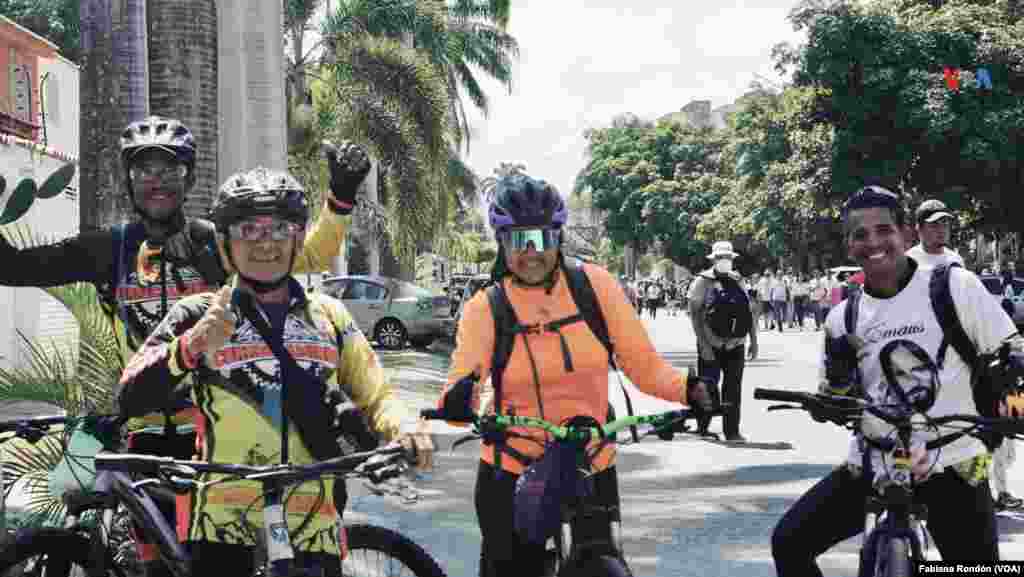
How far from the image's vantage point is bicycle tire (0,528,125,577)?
3.62m

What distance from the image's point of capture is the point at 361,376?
3.69 m

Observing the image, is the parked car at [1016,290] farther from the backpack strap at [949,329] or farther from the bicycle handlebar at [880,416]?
the bicycle handlebar at [880,416]

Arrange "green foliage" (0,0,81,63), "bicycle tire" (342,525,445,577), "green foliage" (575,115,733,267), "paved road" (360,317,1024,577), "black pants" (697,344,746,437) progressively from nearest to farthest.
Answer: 1. "bicycle tire" (342,525,445,577)
2. "paved road" (360,317,1024,577)
3. "black pants" (697,344,746,437)
4. "green foliage" (0,0,81,63)
5. "green foliage" (575,115,733,267)

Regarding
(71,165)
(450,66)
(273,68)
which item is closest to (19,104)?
(450,66)

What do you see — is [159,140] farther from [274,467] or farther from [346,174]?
[274,467]

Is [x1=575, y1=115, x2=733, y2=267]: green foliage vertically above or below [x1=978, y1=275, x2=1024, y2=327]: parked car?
above

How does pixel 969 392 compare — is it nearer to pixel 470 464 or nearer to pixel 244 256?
pixel 244 256

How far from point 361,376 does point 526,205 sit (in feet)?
2.55

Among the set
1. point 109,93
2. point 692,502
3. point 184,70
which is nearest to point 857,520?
point 692,502

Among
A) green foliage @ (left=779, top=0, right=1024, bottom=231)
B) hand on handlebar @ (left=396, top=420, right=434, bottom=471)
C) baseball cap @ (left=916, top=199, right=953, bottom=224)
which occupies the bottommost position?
hand on handlebar @ (left=396, top=420, right=434, bottom=471)

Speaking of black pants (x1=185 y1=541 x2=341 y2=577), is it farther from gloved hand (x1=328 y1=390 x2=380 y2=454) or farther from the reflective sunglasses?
the reflective sunglasses

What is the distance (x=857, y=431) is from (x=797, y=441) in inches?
329

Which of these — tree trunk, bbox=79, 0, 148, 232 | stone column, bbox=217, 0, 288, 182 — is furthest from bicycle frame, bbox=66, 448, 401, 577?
stone column, bbox=217, 0, 288, 182

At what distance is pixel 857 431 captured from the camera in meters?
4.10
